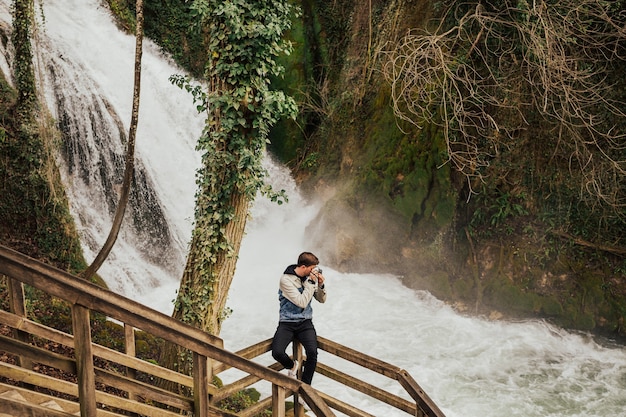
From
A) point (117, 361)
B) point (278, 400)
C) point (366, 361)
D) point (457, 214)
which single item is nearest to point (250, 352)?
point (278, 400)

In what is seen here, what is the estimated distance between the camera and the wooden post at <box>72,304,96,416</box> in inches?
126

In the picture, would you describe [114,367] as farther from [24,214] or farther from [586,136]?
[586,136]

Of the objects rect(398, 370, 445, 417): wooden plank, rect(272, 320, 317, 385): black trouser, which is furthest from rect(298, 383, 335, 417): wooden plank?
rect(398, 370, 445, 417): wooden plank

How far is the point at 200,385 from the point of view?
398 cm

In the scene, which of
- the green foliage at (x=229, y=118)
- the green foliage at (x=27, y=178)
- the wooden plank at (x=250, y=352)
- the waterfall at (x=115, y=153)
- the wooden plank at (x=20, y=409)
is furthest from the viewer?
the waterfall at (x=115, y=153)

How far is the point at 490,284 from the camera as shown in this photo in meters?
11.5

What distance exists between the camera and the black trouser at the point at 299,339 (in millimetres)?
5191

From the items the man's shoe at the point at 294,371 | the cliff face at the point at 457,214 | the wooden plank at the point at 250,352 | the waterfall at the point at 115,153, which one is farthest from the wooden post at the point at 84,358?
the waterfall at the point at 115,153

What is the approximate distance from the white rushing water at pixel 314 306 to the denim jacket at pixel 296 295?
12.6ft

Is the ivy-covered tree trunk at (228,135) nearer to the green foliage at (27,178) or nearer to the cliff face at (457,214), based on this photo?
the cliff face at (457,214)

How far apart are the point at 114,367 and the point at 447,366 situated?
18.6 feet

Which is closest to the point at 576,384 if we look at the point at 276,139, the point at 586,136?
the point at 586,136

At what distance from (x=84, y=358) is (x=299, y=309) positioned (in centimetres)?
237

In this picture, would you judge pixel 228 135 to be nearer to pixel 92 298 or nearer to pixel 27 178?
pixel 92 298
